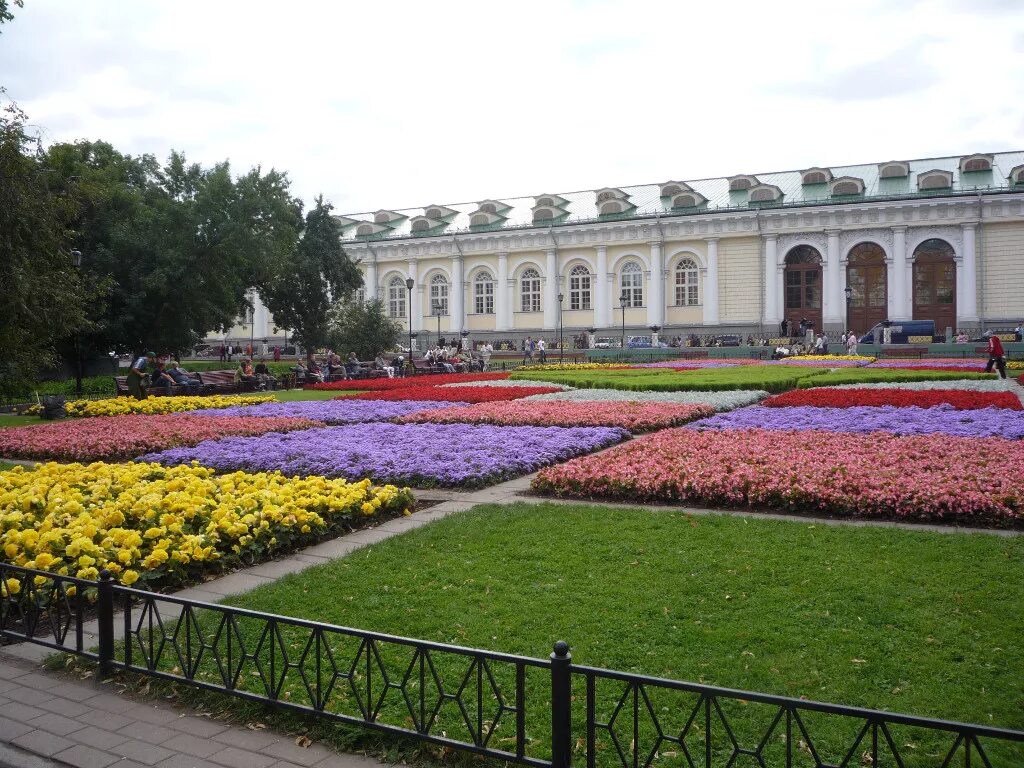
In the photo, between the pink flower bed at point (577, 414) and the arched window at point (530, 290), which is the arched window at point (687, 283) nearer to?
the arched window at point (530, 290)

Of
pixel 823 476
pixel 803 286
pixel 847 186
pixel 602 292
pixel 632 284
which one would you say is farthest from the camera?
pixel 602 292

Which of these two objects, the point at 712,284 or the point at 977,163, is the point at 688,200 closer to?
the point at 712,284

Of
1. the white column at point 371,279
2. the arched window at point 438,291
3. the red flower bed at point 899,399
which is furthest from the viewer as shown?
the white column at point 371,279

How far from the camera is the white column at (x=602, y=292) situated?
5400 centimetres

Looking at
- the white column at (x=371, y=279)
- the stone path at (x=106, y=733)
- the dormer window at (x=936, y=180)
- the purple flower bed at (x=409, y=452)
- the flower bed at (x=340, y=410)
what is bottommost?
the stone path at (x=106, y=733)


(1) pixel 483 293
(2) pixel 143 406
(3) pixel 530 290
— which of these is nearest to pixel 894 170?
(3) pixel 530 290

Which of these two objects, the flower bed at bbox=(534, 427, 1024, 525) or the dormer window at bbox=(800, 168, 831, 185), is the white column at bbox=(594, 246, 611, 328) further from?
the flower bed at bbox=(534, 427, 1024, 525)

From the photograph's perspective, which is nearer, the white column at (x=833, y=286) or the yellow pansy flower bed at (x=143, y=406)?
the yellow pansy flower bed at (x=143, y=406)

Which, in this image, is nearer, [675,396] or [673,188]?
[675,396]

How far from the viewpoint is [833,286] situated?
48.7m

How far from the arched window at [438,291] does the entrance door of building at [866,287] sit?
25721 mm

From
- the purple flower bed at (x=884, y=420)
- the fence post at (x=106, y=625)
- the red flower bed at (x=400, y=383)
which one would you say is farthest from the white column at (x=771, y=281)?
the fence post at (x=106, y=625)

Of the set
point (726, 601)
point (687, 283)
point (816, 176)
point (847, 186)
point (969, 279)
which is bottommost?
point (726, 601)

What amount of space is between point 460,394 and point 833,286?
117 feet
